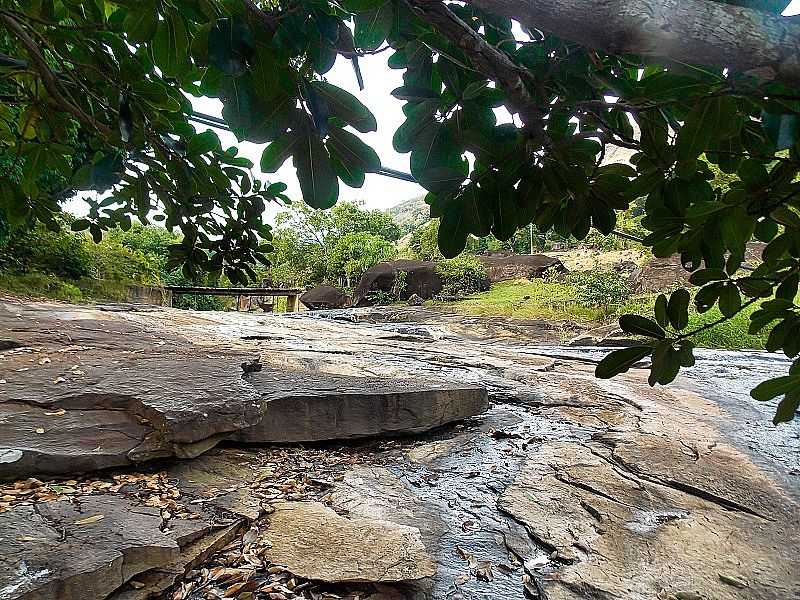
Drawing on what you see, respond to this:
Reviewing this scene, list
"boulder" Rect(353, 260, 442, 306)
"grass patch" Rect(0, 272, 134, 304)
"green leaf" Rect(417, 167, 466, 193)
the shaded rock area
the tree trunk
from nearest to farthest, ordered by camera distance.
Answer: the tree trunk
"green leaf" Rect(417, 167, 466, 193)
the shaded rock area
"grass patch" Rect(0, 272, 134, 304)
"boulder" Rect(353, 260, 442, 306)

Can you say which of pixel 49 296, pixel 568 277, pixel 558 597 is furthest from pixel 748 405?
pixel 49 296

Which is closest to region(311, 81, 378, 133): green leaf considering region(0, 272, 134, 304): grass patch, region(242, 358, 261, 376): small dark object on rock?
region(242, 358, 261, 376): small dark object on rock

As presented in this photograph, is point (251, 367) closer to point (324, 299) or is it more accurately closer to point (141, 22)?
point (141, 22)

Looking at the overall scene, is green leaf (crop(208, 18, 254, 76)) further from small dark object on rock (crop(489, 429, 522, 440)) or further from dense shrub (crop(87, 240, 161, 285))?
dense shrub (crop(87, 240, 161, 285))

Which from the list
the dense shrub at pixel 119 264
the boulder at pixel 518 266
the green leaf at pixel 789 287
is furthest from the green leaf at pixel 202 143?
the boulder at pixel 518 266

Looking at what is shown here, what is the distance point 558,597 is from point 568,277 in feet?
32.3

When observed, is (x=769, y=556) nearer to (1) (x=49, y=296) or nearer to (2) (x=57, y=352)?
(2) (x=57, y=352)

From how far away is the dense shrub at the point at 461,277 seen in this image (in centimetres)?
1134

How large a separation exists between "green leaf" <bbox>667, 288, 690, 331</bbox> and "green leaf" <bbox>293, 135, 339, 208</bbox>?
1.83 ft

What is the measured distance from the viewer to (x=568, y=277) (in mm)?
10312

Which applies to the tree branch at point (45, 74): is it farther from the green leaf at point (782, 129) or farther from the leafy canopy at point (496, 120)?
the green leaf at point (782, 129)

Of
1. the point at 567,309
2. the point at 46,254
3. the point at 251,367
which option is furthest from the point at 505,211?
the point at 567,309

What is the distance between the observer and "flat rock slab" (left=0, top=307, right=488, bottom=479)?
1630mm

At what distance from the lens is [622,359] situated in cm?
68
